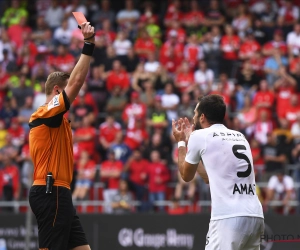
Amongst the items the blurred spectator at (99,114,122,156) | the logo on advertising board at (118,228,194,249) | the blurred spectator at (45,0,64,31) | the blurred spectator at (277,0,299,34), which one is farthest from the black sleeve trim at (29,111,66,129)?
the blurred spectator at (45,0,64,31)

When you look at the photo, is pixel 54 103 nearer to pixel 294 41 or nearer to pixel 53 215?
pixel 53 215

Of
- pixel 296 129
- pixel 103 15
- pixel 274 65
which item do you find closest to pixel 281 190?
pixel 296 129

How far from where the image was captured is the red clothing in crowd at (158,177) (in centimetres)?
1792

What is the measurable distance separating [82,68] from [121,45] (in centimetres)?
1449

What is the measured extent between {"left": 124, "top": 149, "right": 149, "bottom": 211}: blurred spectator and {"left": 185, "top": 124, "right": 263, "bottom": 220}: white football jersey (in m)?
10.7

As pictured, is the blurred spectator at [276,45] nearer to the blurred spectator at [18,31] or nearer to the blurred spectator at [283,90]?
the blurred spectator at [283,90]

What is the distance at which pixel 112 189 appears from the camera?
18.1 meters

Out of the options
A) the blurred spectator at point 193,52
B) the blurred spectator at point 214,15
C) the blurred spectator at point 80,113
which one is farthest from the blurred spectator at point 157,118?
the blurred spectator at point 214,15

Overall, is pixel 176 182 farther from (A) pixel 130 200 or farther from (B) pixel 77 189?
(B) pixel 77 189

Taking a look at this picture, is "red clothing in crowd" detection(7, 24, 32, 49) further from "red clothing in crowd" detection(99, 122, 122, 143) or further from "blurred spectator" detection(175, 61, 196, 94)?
"blurred spectator" detection(175, 61, 196, 94)

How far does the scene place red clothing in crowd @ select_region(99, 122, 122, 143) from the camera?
1945cm

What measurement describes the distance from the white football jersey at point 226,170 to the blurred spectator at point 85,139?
12.0m

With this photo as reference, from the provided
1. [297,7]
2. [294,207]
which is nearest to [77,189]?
[294,207]

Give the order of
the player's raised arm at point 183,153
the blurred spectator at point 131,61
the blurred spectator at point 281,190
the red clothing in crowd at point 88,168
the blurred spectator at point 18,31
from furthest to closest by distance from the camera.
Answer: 1. the blurred spectator at point 18,31
2. the blurred spectator at point 131,61
3. the red clothing in crowd at point 88,168
4. the blurred spectator at point 281,190
5. the player's raised arm at point 183,153
